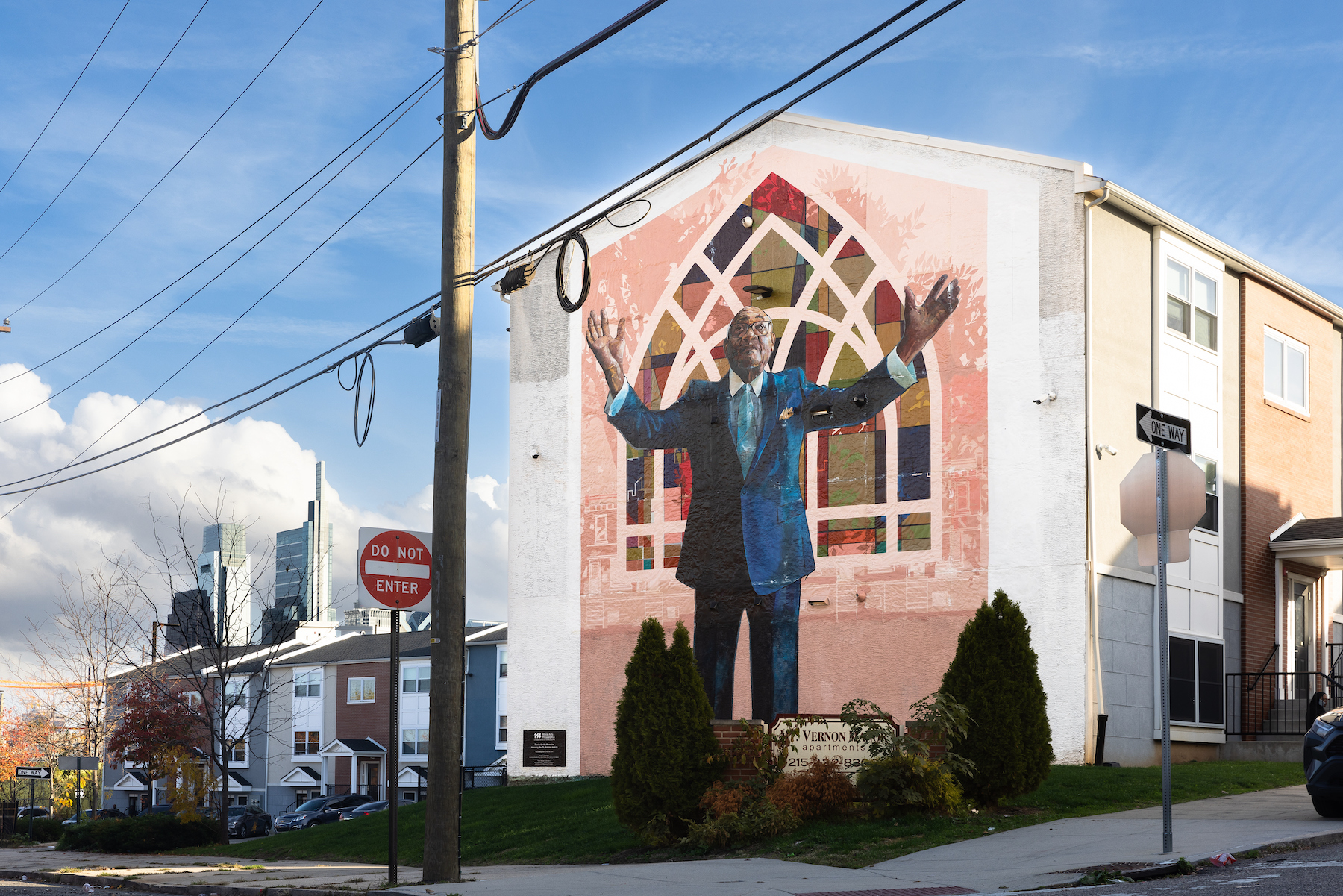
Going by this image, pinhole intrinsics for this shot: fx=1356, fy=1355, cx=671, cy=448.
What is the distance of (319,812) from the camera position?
4950cm

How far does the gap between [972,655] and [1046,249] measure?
947 cm

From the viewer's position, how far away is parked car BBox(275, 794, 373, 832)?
48750 millimetres

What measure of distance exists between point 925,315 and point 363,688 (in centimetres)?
4454

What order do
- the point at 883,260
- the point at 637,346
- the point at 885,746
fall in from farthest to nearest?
the point at 637,346
the point at 883,260
the point at 885,746

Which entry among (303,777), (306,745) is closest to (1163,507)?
(303,777)

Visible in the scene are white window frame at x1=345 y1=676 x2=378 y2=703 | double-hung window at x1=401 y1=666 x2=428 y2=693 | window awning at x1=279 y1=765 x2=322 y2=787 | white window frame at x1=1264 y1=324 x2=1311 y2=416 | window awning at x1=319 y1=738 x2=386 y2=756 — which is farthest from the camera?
window awning at x1=279 y1=765 x2=322 y2=787

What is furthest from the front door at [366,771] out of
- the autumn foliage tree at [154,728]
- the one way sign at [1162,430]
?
the one way sign at [1162,430]

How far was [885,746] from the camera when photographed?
15812 millimetres

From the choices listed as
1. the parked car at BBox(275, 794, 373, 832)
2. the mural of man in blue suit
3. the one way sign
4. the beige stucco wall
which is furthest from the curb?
the parked car at BBox(275, 794, 373, 832)

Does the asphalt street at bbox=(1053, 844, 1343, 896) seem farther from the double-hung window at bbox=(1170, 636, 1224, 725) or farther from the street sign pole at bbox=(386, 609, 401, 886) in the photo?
the double-hung window at bbox=(1170, 636, 1224, 725)

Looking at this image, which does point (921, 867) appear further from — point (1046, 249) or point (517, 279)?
point (1046, 249)

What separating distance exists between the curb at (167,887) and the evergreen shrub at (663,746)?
4.12 m

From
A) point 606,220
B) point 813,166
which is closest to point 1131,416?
point 813,166

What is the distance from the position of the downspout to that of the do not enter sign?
12742 mm
